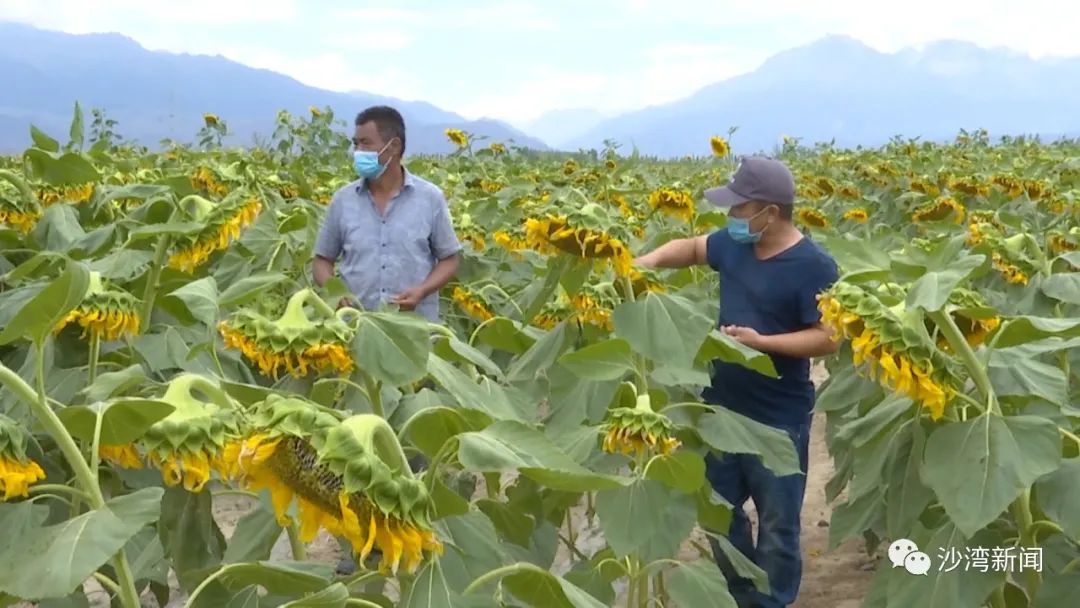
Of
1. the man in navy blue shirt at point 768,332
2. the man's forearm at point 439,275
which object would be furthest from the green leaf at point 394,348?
the man's forearm at point 439,275

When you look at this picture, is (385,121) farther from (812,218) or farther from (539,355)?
(812,218)

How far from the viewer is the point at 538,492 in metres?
2.14

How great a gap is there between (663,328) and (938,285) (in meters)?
0.50

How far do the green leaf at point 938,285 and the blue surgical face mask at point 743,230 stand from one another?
105 cm

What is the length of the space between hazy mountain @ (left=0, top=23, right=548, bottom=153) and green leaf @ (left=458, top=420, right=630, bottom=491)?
81037mm

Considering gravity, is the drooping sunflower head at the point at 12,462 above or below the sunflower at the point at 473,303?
above

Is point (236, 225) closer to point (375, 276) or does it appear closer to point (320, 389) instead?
point (320, 389)

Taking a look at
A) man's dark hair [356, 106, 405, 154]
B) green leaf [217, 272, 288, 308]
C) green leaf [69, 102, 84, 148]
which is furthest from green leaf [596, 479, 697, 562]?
green leaf [69, 102, 84, 148]

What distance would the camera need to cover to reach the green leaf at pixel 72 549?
1015mm

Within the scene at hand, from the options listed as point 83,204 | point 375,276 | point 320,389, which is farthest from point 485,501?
point 83,204

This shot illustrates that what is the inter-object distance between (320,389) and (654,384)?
1.11 m

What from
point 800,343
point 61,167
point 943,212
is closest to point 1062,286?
point 800,343

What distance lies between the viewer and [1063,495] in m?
1.60

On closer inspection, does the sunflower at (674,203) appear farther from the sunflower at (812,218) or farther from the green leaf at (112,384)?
the green leaf at (112,384)
